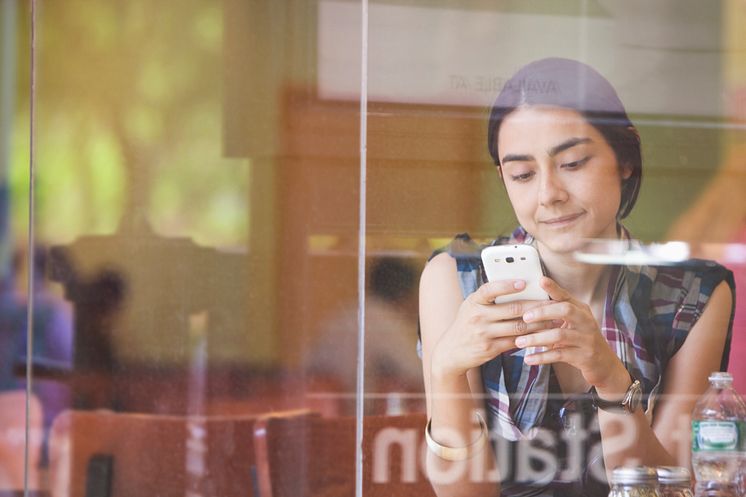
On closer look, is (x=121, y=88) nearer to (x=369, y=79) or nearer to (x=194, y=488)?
(x=369, y=79)

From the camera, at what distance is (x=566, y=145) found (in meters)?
4.18

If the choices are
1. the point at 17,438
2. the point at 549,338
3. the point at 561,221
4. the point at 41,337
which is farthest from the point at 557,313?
the point at 17,438

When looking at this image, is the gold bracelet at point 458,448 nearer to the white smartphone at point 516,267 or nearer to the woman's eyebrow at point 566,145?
the white smartphone at point 516,267

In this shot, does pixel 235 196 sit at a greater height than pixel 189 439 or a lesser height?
greater

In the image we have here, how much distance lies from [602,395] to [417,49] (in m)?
1.48

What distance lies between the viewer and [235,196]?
196 inches

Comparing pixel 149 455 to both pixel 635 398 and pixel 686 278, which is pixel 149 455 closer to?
pixel 635 398

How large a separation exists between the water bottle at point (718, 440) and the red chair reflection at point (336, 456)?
0.98 m

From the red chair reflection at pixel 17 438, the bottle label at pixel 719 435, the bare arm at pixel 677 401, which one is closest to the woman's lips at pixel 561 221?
the bare arm at pixel 677 401

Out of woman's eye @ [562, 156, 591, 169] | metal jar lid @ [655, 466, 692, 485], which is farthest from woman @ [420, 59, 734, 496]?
metal jar lid @ [655, 466, 692, 485]

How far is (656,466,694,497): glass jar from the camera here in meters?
3.82

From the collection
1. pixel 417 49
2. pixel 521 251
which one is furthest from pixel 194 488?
pixel 417 49

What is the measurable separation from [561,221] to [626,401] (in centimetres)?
70

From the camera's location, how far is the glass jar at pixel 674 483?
3820 mm
